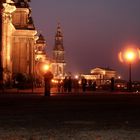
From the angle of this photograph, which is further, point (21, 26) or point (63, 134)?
point (21, 26)

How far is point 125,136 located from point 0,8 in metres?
60.6

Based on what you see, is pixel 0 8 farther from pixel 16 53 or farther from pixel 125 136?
pixel 125 136


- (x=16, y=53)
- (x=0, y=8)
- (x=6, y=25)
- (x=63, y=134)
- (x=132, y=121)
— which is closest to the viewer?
(x=63, y=134)

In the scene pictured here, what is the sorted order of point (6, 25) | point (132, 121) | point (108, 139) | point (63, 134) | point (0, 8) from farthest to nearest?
point (6, 25) < point (0, 8) < point (132, 121) < point (63, 134) < point (108, 139)

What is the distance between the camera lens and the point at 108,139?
390 inches

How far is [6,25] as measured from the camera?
8069cm

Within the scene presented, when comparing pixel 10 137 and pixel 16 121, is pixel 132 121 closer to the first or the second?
pixel 16 121

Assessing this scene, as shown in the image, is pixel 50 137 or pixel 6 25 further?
pixel 6 25

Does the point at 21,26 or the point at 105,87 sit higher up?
the point at 21,26

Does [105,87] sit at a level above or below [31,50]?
below

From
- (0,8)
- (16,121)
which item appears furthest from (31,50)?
(16,121)

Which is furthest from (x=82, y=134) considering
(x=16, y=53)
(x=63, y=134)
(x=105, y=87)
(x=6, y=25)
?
(x=16, y=53)

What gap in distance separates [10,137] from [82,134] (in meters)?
1.33

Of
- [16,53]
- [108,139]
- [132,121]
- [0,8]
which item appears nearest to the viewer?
[108,139]
